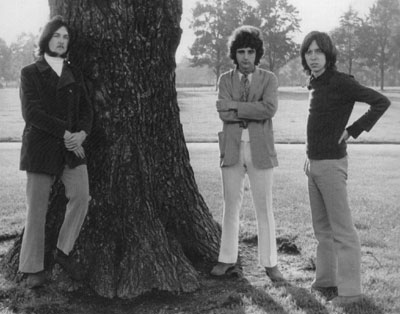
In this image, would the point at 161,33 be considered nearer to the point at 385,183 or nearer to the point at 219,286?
the point at 219,286

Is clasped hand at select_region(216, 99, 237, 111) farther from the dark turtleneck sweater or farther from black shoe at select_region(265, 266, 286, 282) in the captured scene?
black shoe at select_region(265, 266, 286, 282)

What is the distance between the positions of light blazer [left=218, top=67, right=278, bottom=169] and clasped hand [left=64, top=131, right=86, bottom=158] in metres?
1.14

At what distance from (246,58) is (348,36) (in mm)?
54116

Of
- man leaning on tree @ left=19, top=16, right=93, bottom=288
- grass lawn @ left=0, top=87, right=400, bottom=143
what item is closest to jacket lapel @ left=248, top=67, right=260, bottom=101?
man leaning on tree @ left=19, top=16, right=93, bottom=288

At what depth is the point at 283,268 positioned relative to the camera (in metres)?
5.17

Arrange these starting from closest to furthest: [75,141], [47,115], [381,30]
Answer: [47,115], [75,141], [381,30]

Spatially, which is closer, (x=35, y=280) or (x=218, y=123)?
(x=35, y=280)

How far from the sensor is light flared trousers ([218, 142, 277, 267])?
15.1 ft

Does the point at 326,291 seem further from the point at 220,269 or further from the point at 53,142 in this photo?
the point at 53,142

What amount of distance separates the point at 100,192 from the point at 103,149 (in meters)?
0.35

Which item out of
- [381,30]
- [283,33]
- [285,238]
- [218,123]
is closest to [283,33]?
[283,33]

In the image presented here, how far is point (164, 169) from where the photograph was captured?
15.7 ft

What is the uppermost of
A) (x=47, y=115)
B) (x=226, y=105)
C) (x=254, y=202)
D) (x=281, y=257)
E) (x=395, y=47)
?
(x=395, y=47)

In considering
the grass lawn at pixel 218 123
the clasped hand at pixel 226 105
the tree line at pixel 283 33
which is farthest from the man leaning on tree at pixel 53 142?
the tree line at pixel 283 33
